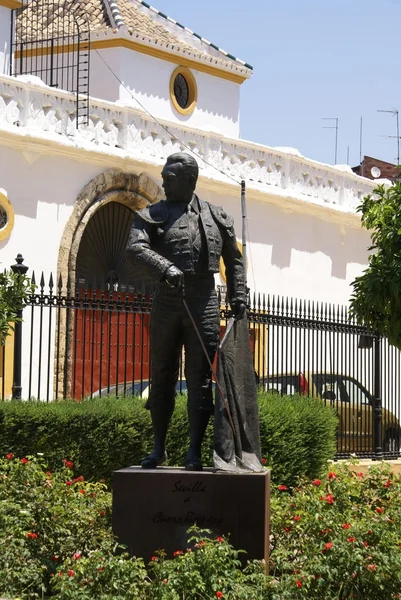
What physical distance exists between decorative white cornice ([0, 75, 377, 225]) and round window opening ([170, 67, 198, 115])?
3082 mm

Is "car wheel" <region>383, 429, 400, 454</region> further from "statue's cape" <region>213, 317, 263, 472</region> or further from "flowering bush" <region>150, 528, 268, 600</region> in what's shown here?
"flowering bush" <region>150, 528, 268, 600</region>

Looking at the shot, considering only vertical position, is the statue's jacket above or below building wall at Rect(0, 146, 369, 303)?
below

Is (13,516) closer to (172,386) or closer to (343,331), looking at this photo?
(172,386)

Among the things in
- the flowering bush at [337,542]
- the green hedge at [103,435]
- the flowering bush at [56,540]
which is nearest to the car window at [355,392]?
the green hedge at [103,435]

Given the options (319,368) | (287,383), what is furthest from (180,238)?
(319,368)

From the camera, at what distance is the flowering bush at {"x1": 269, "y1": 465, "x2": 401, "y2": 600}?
312 inches

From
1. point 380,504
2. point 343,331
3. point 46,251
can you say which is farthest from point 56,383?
point 380,504

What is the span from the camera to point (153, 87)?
85.9 feet

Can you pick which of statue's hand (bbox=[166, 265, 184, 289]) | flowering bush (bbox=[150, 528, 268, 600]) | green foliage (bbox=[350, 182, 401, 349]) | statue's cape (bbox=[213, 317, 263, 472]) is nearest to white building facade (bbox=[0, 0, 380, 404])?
green foliage (bbox=[350, 182, 401, 349])

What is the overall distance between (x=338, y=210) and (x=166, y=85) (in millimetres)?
4319

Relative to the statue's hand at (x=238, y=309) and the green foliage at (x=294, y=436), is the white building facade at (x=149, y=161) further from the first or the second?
the statue's hand at (x=238, y=309)

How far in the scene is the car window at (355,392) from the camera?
1841 centimetres

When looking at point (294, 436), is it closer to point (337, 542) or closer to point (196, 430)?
point (196, 430)

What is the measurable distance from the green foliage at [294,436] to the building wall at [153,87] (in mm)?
10360
